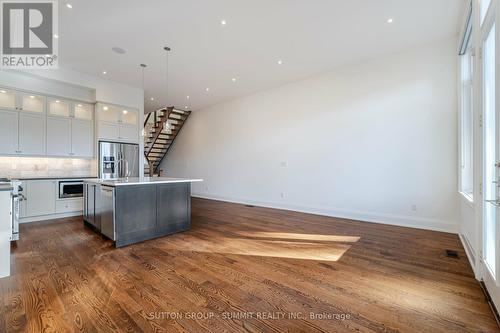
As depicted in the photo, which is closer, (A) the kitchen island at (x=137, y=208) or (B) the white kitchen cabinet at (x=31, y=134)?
(A) the kitchen island at (x=137, y=208)

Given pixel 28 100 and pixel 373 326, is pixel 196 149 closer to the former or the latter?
pixel 28 100

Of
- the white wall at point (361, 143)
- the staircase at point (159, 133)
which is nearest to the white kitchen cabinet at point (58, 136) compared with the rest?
the staircase at point (159, 133)

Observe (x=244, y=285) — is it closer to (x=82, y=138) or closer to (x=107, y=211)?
(x=107, y=211)

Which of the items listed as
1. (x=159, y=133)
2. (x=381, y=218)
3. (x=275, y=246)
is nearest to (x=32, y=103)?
(x=159, y=133)

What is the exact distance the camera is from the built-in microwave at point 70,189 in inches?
200

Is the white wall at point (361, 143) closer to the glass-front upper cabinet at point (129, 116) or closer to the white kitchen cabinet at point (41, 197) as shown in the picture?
the glass-front upper cabinet at point (129, 116)

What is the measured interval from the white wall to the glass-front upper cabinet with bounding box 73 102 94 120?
3954 mm

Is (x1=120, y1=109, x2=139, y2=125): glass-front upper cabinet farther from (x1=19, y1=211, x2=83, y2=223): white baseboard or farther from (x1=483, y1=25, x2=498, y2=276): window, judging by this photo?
(x1=483, y1=25, x2=498, y2=276): window

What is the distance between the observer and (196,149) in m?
8.84

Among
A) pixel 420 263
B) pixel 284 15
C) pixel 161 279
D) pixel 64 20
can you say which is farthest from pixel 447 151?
pixel 64 20

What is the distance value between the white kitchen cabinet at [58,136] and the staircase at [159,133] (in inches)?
142

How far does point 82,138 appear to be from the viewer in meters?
5.58

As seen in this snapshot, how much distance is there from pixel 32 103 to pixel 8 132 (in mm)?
785


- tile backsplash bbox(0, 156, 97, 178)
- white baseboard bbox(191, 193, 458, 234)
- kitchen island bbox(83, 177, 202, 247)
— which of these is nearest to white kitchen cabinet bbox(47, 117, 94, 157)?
tile backsplash bbox(0, 156, 97, 178)
